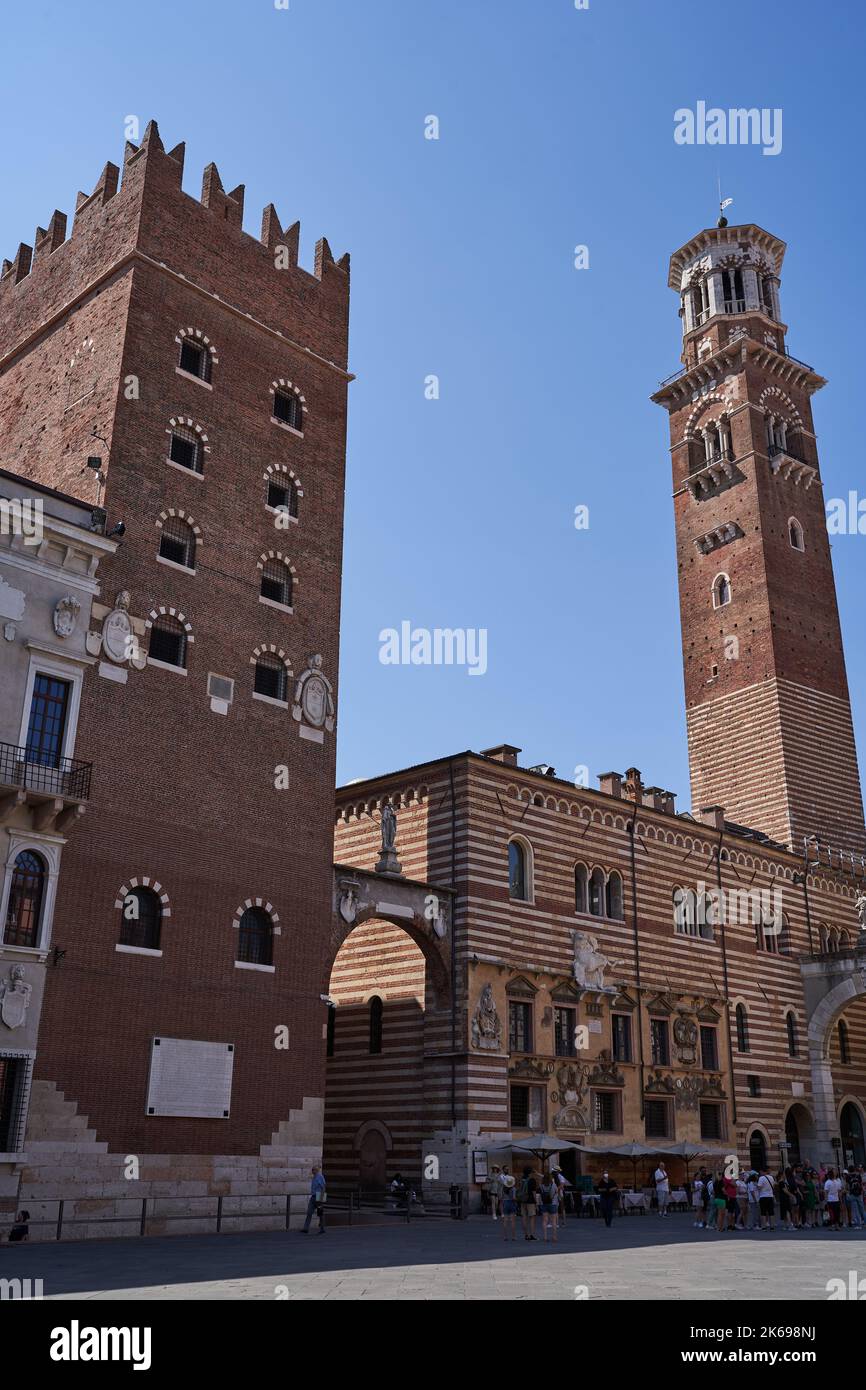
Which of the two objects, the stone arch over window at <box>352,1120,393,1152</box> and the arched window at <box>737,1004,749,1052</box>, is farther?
the arched window at <box>737,1004,749,1052</box>

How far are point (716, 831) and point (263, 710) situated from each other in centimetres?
2087

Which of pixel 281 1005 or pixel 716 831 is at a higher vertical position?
pixel 716 831

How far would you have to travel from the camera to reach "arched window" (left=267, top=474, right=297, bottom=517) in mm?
30044

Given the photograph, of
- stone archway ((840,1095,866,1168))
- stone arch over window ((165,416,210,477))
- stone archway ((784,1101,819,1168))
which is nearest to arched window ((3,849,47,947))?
stone arch over window ((165,416,210,477))

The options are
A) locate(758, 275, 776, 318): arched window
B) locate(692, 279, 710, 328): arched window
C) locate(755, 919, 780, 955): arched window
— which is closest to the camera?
locate(755, 919, 780, 955): arched window

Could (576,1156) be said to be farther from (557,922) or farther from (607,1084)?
(557,922)

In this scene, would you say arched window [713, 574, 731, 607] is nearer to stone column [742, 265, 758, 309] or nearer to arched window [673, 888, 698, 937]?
stone column [742, 265, 758, 309]

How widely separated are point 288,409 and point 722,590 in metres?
30.8

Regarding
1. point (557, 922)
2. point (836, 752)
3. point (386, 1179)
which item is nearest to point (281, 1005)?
point (386, 1179)

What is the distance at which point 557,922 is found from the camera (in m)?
35.0

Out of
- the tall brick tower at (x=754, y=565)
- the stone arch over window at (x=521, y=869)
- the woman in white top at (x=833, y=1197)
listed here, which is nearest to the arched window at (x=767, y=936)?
the tall brick tower at (x=754, y=565)

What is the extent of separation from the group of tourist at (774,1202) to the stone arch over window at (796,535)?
108 feet

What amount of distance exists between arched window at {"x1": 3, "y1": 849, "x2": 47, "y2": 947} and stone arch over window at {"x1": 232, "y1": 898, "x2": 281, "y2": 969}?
16.1ft
